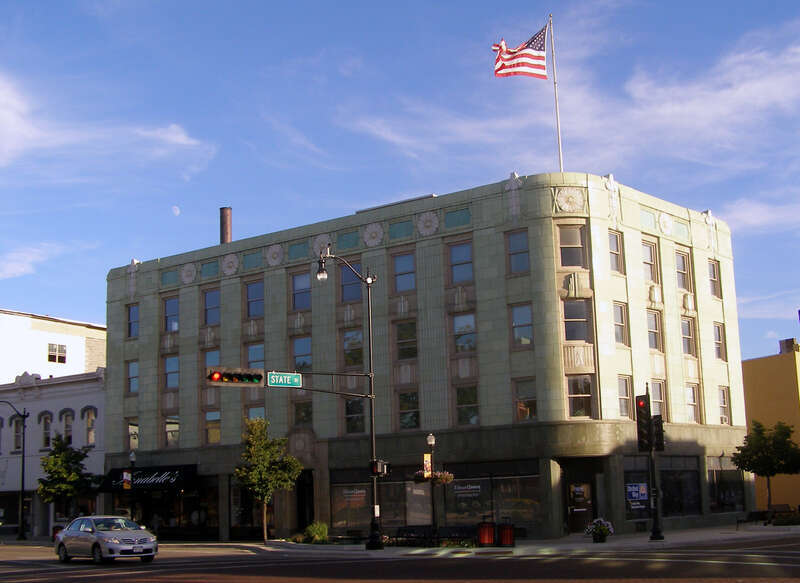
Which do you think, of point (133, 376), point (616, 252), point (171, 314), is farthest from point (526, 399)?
point (133, 376)

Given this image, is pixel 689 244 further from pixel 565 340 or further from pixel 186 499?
pixel 186 499

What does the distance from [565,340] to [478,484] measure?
293 inches

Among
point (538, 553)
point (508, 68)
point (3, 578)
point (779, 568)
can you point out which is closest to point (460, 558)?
point (538, 553)

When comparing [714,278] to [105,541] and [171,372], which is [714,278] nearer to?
[171,372]

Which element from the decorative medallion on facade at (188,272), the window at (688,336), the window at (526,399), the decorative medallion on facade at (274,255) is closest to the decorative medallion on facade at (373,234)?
the decorative medallion on facade at (274,255)

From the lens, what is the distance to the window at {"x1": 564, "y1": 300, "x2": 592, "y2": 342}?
137ft

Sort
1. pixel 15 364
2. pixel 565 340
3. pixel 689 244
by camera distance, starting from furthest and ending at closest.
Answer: pixel 15 364
pixel 689 244
pixel 565 340

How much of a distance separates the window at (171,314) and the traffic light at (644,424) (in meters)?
27.6

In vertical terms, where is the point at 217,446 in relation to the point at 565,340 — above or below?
below

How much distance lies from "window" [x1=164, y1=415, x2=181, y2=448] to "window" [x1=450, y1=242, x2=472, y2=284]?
18.2m

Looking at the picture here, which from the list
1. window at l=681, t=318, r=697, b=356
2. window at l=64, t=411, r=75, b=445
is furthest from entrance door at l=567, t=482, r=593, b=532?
window at l=64, t=411, r=75, b=445

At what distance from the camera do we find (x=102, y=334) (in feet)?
257

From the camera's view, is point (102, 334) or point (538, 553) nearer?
point (538, 553)

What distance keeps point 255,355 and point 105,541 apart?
19549mm
